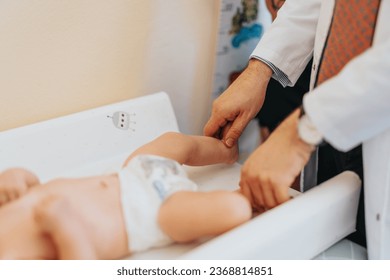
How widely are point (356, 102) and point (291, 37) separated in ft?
1.12

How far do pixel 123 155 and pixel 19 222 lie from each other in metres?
0.34

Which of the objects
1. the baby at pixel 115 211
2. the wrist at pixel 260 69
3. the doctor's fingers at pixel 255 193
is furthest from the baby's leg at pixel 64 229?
the wrist at pixel 260 69

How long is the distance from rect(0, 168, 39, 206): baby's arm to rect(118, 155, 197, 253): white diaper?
0.14 m

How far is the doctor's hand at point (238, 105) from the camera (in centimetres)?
89

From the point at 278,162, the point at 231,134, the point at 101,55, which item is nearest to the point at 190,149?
the point at 231,134

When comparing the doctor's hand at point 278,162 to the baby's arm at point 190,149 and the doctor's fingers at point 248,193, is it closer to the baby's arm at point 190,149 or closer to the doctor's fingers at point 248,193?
the doctor's fingers at point 248,193

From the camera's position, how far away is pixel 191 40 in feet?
3.66

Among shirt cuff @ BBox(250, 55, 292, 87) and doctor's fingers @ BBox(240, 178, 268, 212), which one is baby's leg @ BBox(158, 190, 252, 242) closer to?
doctor's fingers @ BBox(240, 178, 268, 212)

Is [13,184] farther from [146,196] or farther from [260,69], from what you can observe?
[260,69]

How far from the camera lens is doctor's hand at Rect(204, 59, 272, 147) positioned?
89 centimetres

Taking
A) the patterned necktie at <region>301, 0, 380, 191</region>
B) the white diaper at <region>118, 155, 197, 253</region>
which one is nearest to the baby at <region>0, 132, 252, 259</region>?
the white diaper at <region>118, 155, 197, 253</region>

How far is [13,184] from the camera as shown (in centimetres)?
64

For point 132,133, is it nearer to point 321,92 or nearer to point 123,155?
point 123,155

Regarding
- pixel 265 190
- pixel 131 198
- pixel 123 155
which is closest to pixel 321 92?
Answer: pixel 265 190
